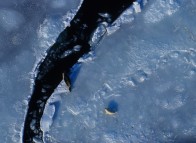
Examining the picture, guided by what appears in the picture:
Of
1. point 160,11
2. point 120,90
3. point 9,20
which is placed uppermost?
point 9,20

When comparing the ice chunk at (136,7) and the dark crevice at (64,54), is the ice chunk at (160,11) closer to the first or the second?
the ice chunk at (136,7)

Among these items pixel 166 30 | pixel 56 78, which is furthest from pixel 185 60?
pixel 56 78

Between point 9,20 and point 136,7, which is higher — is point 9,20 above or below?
above

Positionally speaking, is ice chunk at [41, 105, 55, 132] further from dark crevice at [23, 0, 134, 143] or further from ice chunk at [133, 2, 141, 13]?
ice chunk at [133, 2, 141, 13]

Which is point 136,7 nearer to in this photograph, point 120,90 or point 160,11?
point 160,11

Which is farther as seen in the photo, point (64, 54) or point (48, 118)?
point (64, 54)

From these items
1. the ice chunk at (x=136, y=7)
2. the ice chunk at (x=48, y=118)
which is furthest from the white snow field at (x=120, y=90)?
the ice chunk at (x=136, y=7)

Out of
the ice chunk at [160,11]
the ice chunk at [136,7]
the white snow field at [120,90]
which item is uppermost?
the ice chunk at [136,7]

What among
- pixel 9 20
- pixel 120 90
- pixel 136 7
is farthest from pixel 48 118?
pixel 136 7
